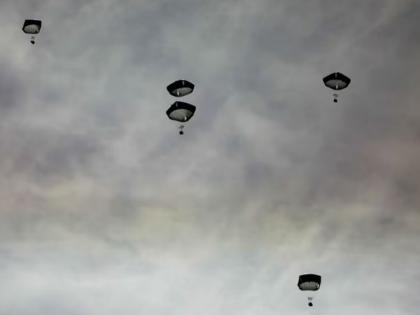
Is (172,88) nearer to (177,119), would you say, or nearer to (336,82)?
(177,119)

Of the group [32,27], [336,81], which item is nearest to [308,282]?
[336,81]

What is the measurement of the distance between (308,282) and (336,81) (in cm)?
1982

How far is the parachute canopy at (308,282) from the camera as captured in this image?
84.2 metres

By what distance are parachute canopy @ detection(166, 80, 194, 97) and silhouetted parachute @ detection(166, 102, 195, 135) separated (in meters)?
1.32

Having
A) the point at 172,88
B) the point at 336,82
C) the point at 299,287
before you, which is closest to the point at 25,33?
the point at 172,88

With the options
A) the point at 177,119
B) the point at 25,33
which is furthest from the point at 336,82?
the point at 25,33

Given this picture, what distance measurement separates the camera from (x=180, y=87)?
261 feet

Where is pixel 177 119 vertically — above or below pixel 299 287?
above

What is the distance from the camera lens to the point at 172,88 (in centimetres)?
7956

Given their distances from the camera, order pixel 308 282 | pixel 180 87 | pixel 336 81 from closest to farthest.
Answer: pixel 180 87 → pixel 336 81 → pixel 308 282

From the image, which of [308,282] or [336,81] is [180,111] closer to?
[336,81]

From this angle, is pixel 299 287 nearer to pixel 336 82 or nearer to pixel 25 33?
pixel 336 82

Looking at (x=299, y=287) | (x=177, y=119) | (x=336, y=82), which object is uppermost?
(x=336, y=82)

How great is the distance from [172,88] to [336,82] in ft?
53.5
